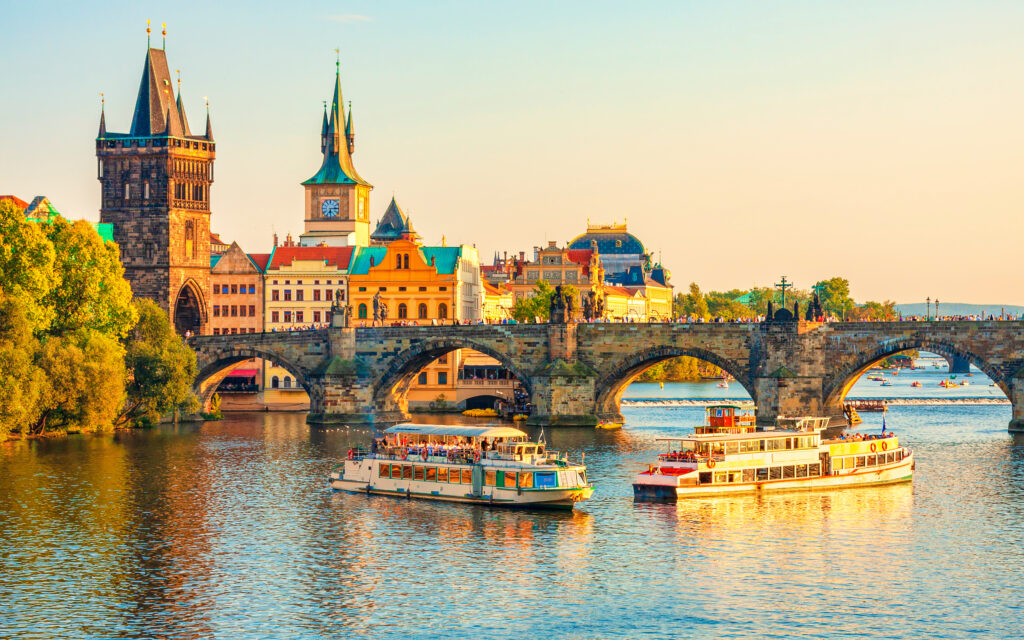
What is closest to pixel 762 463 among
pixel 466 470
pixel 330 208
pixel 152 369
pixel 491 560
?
pixel 466 470

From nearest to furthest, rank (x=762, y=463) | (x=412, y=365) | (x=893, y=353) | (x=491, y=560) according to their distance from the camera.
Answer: (x=491, y=560)
(x=762, y=463)
(x=893, y=353)
(x=412, y=365)

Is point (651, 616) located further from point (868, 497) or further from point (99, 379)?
point (99, 379)

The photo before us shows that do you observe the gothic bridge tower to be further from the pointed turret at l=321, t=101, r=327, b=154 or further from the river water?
the river water

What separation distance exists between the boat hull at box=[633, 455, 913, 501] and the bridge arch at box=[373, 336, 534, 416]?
37287 millimetres

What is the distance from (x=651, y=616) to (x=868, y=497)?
89.7 feet

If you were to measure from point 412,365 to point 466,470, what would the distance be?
4764 centimetres

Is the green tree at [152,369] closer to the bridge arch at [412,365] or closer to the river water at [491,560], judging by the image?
the bridge arch at [412,365]

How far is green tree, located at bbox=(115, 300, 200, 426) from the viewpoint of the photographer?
108 meters

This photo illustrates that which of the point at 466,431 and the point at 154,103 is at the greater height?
the point at 154,103

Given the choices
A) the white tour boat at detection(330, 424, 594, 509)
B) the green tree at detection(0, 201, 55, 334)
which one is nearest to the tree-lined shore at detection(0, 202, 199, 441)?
the green tree at detection(0, 201, 55, 334)

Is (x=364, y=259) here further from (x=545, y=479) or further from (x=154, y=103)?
(x=545, y=479)


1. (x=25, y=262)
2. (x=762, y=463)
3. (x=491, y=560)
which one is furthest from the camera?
(x=25, y=262)

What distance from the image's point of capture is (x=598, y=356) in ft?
361

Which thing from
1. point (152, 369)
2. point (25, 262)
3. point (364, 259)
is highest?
point (364, 259)
